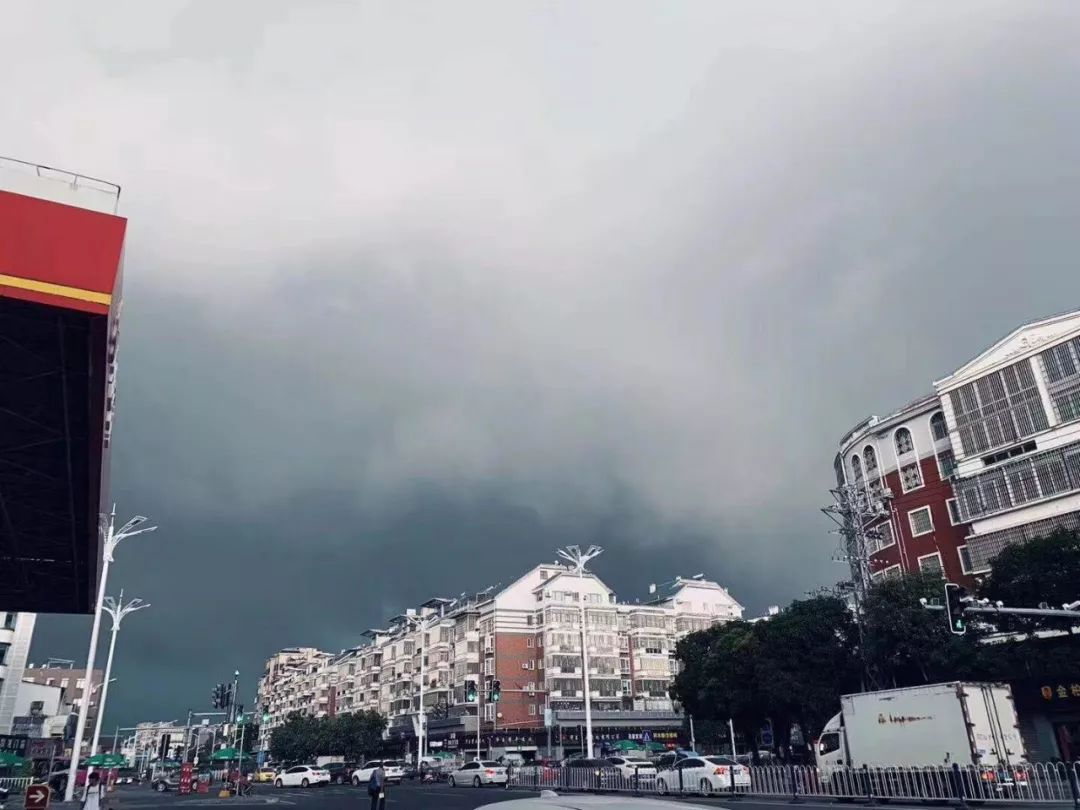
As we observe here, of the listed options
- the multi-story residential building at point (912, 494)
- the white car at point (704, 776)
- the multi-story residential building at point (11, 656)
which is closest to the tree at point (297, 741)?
the multi-story residential building at point (11, 656)

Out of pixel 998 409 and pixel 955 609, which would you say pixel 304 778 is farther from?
pixel 998 409

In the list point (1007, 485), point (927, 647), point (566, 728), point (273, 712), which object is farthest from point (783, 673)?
point (273, 712)

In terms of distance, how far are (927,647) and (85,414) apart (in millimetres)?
34642

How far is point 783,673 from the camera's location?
36844 millimetres

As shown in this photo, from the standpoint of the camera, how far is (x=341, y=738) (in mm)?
78875

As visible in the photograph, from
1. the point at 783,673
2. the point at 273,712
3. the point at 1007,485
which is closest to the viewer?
the point at 783,673

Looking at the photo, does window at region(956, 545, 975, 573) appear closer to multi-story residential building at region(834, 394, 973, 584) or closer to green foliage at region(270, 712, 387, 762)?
multi-story residential building at region(834, 394, 973, 584)

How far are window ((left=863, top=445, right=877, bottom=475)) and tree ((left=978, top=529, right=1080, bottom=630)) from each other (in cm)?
1911

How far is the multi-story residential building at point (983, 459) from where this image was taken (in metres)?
40.9

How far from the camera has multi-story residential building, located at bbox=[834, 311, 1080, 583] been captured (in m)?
40.9

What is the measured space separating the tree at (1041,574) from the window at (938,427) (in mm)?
15207

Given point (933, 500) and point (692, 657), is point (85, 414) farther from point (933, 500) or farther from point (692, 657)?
point (933, 500)

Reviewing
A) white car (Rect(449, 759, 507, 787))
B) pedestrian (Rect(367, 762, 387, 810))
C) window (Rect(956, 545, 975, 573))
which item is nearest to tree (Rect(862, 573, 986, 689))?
window (Rect(956, 545, 975, 573))

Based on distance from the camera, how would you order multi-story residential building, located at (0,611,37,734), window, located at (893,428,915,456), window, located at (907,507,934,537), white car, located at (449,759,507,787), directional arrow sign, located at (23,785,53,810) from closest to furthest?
directional arrow sign, located at (23,785,53,810) < white car, located at (449,759,507,787) < window, located at (907,507,934,537) < window, located at (893,428,915,456) < multi-story residential building, located at (0,611,37,734)
